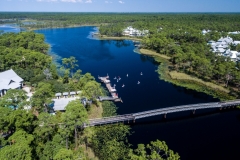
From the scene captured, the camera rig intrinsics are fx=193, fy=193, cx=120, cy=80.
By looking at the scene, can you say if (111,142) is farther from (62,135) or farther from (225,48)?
(225,48)

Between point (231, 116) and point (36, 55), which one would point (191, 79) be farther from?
point (36, 55)

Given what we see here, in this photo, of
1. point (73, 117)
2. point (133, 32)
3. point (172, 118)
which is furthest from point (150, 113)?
point (133, 32)

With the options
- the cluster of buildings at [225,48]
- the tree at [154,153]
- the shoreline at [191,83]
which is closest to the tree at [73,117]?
the tree at [154,153]

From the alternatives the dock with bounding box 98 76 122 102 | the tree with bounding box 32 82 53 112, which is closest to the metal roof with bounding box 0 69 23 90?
the tree with bounding box 32 82 53 112

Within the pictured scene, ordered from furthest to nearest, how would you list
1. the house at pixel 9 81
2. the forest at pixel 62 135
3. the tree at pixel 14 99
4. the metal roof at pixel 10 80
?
the metal roof at pixel 10 80 → the house at pixel 9 81 → the tree at pixel 14 99 → the forest at pixel 62 135

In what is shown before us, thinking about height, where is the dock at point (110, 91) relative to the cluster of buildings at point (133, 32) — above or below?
below

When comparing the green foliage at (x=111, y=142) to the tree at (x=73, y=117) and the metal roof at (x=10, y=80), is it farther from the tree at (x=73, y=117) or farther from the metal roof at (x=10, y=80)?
the metal roof at (x=10, y=80)
